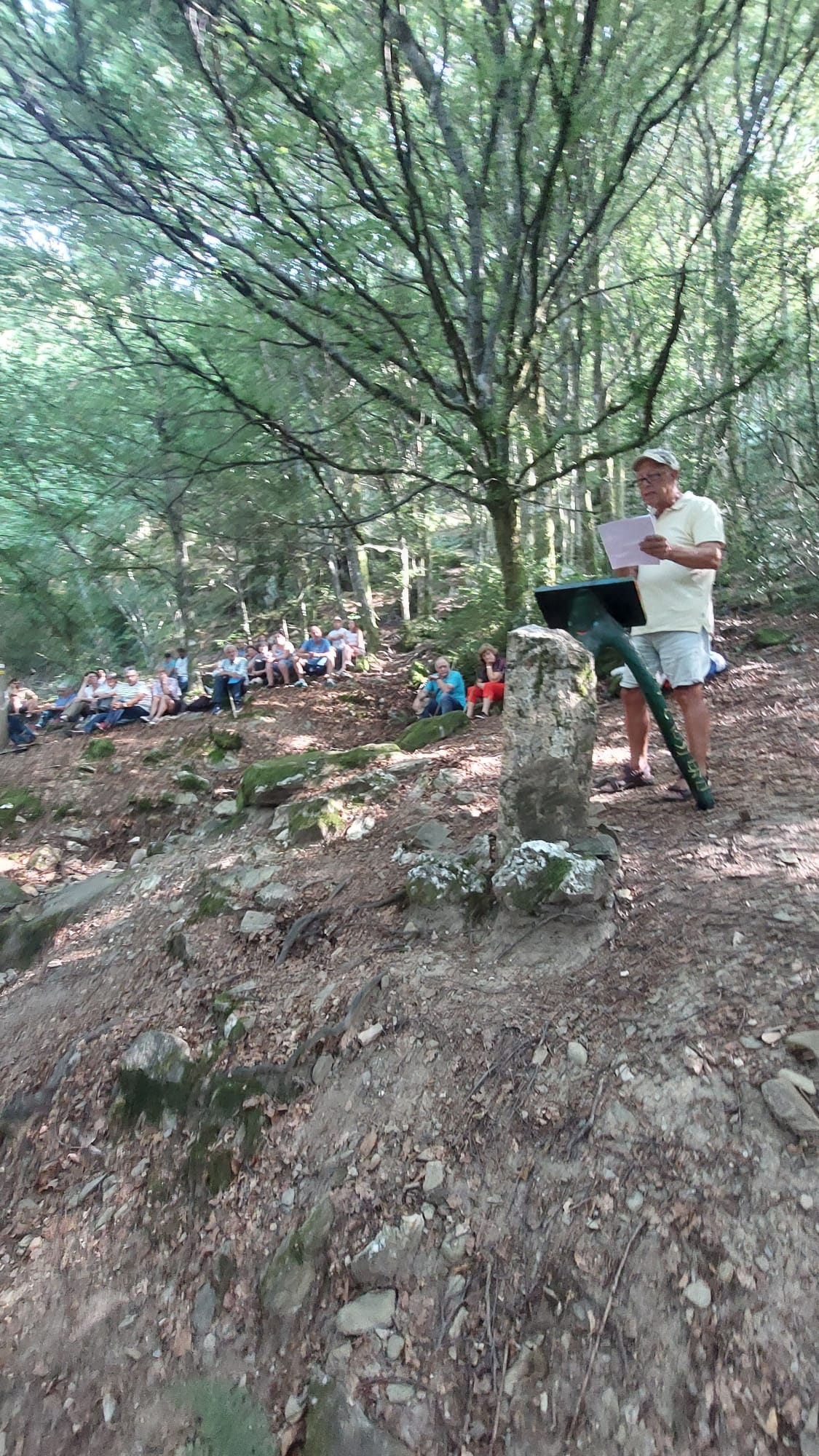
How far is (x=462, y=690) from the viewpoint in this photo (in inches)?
305

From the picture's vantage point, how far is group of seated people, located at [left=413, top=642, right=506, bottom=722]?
6.98 m

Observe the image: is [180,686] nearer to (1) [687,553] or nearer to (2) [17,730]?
(2) [17,730]

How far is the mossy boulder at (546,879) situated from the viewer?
9.21ft

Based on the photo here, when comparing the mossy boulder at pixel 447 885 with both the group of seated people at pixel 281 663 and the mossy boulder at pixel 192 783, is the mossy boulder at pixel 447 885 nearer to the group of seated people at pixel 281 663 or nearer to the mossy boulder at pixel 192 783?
the mossy boulder at pixel 192 783

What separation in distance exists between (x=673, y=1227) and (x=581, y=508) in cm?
934

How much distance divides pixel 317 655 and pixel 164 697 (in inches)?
92.4

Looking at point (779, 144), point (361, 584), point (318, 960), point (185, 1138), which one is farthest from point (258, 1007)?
point (779, 144)

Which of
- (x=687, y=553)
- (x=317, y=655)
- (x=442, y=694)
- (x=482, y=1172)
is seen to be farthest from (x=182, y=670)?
(x=482, y=1172)

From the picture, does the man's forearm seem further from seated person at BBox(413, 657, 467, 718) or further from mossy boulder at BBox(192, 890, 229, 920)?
seated person at BBox(413, 657, 467, 718)

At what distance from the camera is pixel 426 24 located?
509cm

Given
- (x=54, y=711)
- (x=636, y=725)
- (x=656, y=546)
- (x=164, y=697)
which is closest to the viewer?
(x=656, y=546)

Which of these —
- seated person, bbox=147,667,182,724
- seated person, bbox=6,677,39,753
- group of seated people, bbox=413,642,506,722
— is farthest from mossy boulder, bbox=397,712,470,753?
seated person, bbox=6,677,39,753

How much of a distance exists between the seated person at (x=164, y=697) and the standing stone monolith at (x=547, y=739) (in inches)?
318

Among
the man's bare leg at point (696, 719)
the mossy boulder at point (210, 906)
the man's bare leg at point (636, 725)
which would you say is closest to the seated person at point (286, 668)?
the mossy boulder at point (210, 906)
